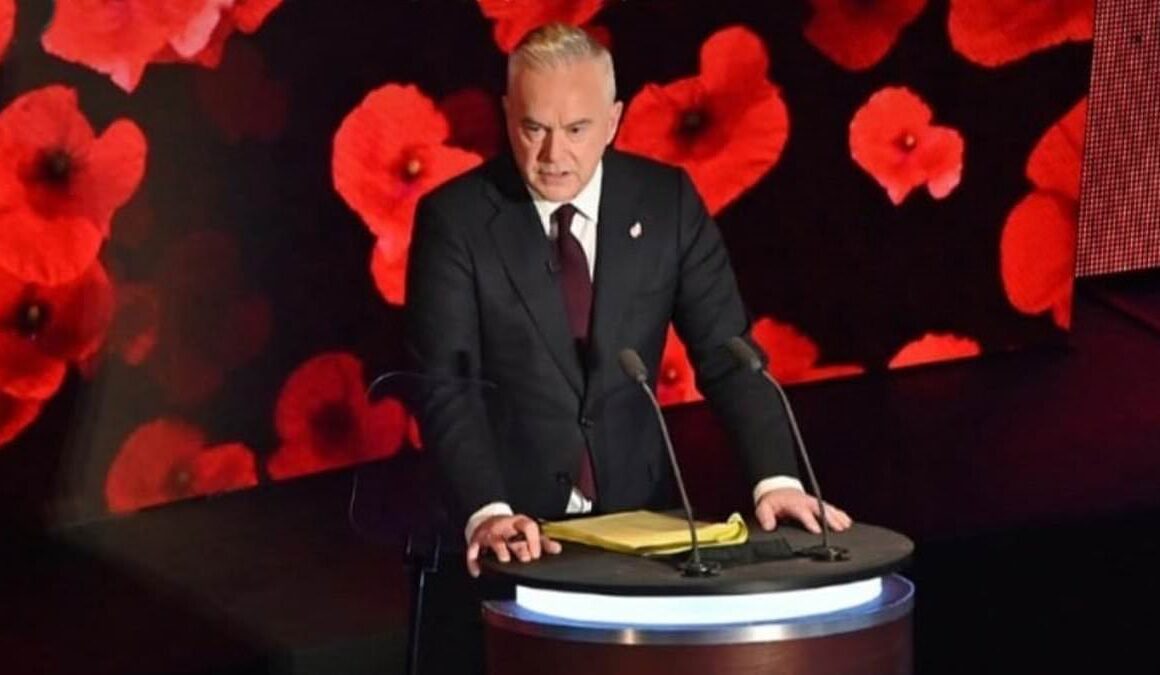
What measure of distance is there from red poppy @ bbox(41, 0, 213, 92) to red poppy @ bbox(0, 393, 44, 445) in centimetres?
60

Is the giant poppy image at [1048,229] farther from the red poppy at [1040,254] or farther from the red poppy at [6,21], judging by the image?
the red poppy at [6,21]

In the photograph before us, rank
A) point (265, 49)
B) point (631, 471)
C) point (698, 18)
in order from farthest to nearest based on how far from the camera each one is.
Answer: point (698, 18) < point (265, 49) < point (631, 471)

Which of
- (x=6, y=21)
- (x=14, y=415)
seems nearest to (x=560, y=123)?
(x=6, y=21)

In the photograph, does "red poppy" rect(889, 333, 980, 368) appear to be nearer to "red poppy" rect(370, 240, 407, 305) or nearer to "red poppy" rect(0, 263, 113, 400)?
"red poppy" rect(370, 240, 407, 305)

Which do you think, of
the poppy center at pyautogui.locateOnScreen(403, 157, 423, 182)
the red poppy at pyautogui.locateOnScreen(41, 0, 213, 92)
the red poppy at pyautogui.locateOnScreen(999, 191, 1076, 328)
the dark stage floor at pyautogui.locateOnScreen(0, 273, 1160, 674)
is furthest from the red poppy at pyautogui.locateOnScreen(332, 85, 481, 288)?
the red poppy at pyautogui.locateOnScreen(999, 191, 1076, 328)

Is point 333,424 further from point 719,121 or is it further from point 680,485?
point 680,485

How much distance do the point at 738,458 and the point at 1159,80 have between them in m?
3.15

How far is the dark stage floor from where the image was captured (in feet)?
14.2

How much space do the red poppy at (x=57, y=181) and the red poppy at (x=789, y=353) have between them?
1.64 metres

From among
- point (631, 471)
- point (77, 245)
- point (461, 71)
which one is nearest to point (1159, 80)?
point (461, 71)

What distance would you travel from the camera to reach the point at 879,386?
595cm

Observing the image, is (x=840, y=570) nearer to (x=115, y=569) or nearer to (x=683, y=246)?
(x=683, y=246)

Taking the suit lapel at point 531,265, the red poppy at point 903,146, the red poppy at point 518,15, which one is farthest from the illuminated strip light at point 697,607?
the red poppy at point 903,146

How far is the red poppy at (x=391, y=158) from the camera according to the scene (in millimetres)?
5145
